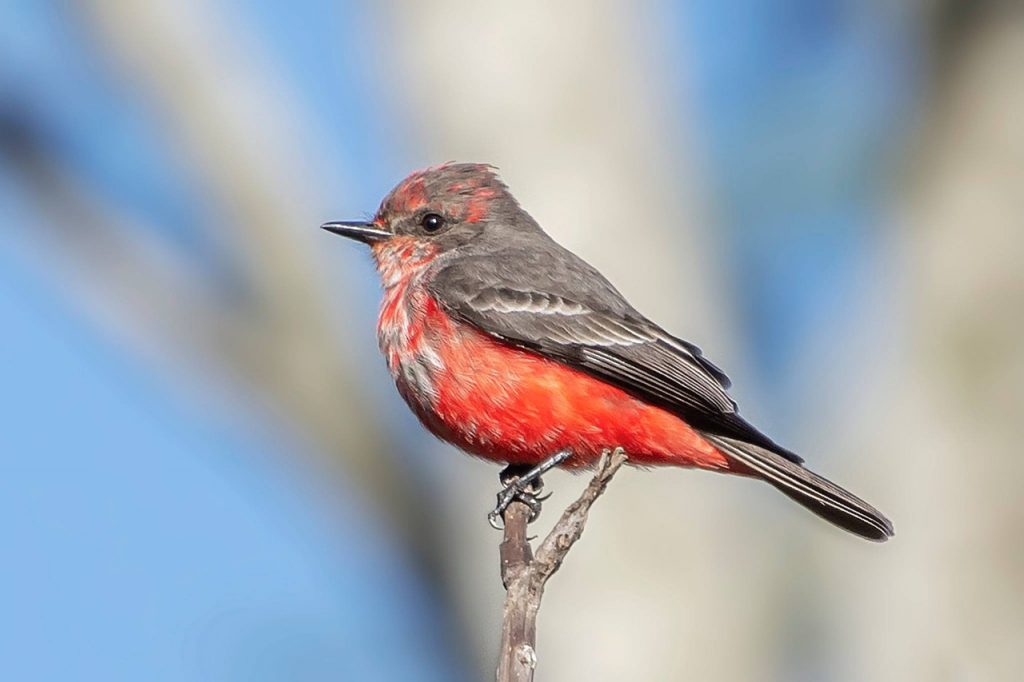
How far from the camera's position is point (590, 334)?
20.0ft

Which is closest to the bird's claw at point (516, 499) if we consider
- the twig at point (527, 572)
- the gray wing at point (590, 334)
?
the gray wing at point (590, 334)

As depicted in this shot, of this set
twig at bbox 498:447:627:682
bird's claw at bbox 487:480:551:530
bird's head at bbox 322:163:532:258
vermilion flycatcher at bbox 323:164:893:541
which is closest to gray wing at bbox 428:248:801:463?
vermilion flycatcher at bbox 323:164:893:541

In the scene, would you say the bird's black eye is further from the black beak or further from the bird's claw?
the bird's claw

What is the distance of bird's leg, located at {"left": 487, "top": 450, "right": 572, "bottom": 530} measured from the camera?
567 cm

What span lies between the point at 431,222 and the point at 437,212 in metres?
0.05

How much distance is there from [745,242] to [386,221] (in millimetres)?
4794

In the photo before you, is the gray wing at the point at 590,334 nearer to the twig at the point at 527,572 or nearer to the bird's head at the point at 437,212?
the bird's head at the point at 437,212

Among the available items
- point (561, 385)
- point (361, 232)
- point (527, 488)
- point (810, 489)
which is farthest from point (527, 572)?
point (361, 232)

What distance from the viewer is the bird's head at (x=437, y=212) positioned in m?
6.66

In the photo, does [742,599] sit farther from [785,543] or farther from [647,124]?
[647,124]

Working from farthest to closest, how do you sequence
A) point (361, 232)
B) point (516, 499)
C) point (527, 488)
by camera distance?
point (361, 232), point (527, 488), point (516, 499)

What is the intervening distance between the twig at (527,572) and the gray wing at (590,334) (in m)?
1.11

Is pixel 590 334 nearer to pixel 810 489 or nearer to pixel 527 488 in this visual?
pixel 527 488

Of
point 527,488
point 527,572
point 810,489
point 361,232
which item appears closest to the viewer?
point 527,572
